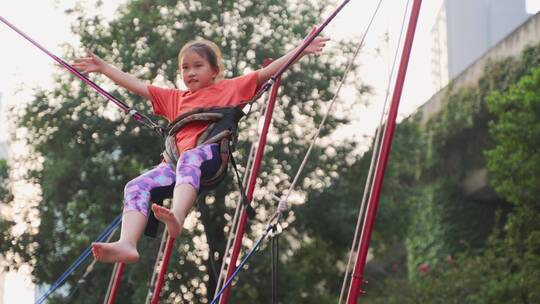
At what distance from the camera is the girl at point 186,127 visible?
4.90 m

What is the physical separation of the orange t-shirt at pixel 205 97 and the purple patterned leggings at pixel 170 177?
6.3 inches

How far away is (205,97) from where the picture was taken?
5.66 m

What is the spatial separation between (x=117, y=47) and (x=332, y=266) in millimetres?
5220

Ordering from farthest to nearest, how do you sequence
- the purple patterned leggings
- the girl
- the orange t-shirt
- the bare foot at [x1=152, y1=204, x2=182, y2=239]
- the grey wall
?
the grey wall < the orange t-shirt < the purple patterned leggings < the girl < the bare foot at [x1=152, y1=204, x2=182, y2=239]

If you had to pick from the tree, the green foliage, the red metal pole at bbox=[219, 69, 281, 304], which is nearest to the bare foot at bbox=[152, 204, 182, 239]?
the red metal pole at bbox=[219, 69, 281, 304]

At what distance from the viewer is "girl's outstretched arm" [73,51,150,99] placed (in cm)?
591

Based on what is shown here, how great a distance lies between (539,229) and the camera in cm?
1722

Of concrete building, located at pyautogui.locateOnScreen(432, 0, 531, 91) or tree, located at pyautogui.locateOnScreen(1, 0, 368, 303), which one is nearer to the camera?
tree, located at pyautogui.locateOnScreen(1, 0, 368, 303)

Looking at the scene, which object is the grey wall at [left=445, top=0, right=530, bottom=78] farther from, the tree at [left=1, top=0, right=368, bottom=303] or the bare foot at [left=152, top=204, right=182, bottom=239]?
the bare foot at [left=152, top=204, right=182, bottom=239]

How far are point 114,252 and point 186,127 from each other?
1.00 meters

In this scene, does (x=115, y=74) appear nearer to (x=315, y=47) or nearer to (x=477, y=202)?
(x=315, y=47)

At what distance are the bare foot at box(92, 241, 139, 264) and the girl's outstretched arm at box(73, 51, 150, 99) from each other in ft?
4.15

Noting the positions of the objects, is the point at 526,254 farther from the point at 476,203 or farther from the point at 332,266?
the point at 476,203

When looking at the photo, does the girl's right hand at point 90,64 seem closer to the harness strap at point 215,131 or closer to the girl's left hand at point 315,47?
the harness strap at point 215,131
